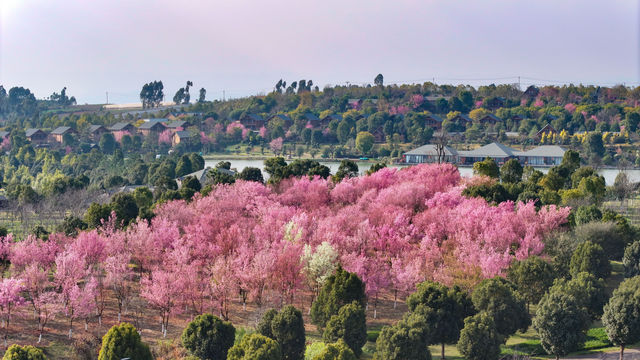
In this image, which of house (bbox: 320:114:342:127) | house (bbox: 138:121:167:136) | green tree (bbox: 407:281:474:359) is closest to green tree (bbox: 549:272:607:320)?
green tree (bbox: 407:281:474:359)

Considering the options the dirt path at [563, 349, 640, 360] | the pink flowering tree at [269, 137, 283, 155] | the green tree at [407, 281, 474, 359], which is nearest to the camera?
the dirt path at [563, 349, 640, 360]

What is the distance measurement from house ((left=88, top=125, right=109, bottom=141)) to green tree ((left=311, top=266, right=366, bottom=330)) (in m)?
82.4

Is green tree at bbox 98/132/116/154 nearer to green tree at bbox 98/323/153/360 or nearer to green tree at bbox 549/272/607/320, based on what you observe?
green tree at bbox 98/323/153/360

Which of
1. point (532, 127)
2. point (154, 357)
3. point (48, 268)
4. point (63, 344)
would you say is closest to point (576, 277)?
point (154, 357)

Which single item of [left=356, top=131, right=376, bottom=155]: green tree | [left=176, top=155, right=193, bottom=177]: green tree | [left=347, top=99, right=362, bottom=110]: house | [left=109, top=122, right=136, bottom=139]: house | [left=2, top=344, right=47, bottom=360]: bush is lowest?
[left=2, top=344, right=47, bottom=360]: bush

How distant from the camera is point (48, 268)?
92.0 feet

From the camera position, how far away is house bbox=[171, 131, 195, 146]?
96250 millimetres

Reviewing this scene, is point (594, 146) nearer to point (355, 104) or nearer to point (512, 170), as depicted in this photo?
point (512, 170)

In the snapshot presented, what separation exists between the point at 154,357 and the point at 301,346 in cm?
513

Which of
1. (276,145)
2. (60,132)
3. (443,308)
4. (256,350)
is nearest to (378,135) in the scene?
(276,145)

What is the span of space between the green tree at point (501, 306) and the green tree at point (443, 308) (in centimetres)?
52

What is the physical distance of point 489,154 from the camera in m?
77.5

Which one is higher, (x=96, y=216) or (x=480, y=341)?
(x=96, y=216)

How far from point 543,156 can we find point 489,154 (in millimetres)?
6020
